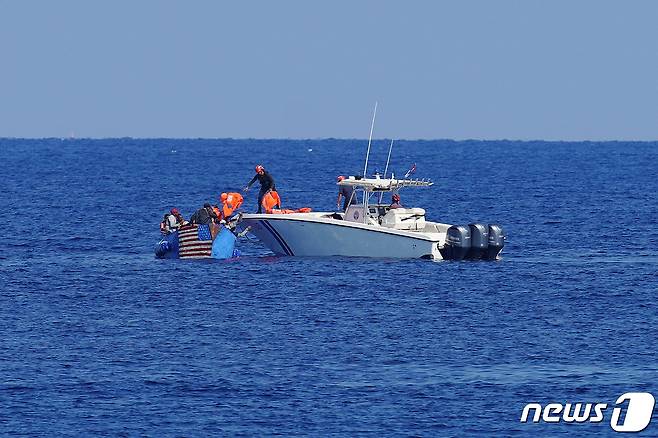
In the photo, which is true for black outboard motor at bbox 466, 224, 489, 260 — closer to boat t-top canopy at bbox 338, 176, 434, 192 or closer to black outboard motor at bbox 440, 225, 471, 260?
black outboard motor at bbox 440, 225, 471, 260

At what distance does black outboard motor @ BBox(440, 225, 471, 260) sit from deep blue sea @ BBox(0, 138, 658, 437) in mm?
434

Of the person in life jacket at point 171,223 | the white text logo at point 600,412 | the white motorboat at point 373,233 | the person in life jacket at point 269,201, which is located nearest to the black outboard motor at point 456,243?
the white motorboat at point 373,233

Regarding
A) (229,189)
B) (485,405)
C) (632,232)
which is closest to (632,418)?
(485,405)

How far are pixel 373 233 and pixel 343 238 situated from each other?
47.9 inches

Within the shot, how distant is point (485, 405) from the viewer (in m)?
32.2

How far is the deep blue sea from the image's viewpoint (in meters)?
31.4

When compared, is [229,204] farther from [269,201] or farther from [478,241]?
[478,241]

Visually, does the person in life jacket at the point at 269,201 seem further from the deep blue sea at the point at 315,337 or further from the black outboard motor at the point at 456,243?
the black outboard motor at the point at 456,243

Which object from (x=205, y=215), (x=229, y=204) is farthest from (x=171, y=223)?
(x=229, y=204)

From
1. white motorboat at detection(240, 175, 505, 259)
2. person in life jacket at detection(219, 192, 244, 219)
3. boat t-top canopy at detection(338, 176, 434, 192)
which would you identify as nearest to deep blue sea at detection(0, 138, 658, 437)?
white motorboat at detection(240, 175, 505, 259)

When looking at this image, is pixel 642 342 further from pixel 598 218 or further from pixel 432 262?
pixel 598 218

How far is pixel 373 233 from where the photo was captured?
53.0m

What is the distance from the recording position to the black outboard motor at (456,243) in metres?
53.5

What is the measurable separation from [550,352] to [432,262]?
1622 cm
